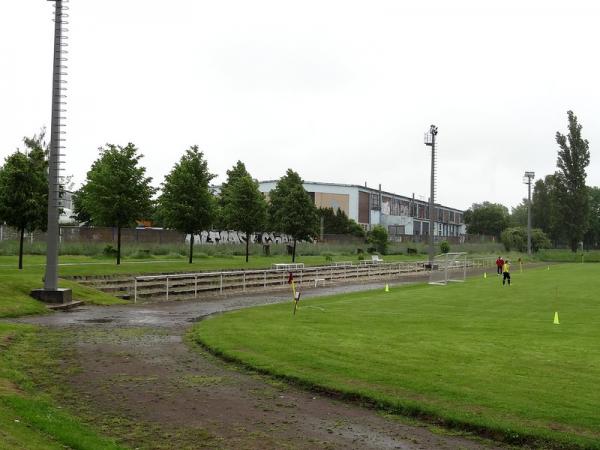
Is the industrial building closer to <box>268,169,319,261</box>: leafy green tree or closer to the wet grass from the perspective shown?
<box>268,169,319,261</box>: leafy green tree

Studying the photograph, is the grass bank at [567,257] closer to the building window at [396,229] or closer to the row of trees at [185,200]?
the building window at [396,229]

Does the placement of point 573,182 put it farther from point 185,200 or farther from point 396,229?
point 185,200

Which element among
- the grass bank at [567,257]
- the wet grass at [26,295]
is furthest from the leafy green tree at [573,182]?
the wet grass at [26,295]

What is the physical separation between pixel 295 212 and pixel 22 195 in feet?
80.8

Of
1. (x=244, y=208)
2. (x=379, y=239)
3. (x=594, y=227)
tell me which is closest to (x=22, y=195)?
(x=244, y=208)

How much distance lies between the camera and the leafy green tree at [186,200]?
38.0m

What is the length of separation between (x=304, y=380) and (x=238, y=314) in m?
9.38

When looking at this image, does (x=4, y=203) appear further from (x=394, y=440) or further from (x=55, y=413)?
(x=394, y=440)

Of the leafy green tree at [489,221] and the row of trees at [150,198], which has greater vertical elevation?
the leafy green tree at [489,221]

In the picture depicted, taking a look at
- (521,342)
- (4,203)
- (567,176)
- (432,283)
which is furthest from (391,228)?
(521,342)

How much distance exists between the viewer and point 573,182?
320 feet

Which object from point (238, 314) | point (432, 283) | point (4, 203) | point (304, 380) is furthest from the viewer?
point (432, 283)

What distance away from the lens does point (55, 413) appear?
777 cm

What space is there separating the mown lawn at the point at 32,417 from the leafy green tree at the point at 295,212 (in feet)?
123
